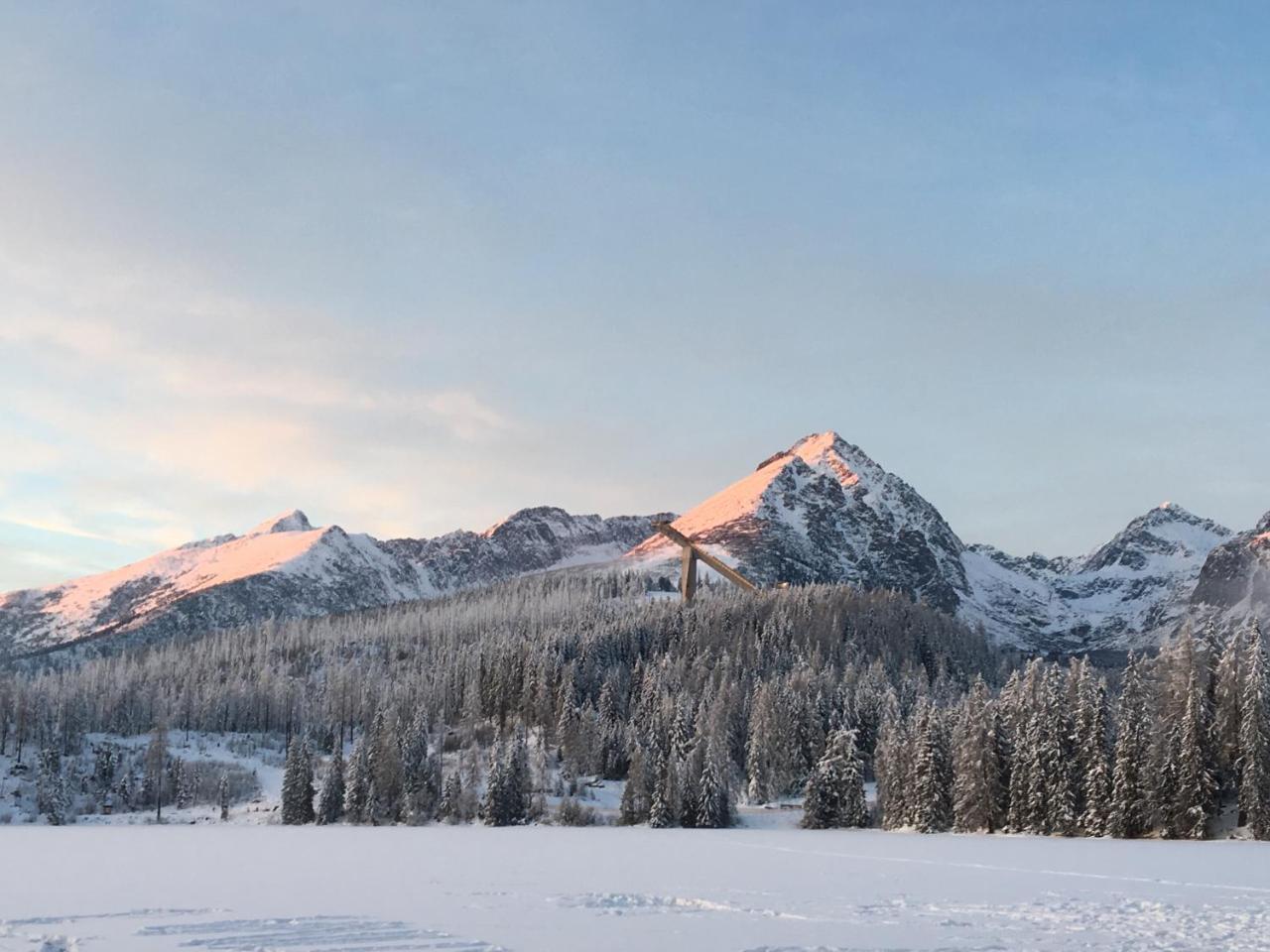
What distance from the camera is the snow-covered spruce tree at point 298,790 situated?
132 m

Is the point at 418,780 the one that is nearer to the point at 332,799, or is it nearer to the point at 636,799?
the point at 332,799

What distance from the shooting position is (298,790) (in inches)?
5241

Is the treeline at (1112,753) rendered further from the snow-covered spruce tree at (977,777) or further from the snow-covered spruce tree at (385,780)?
the snow-covered spruce tree at (385,780)

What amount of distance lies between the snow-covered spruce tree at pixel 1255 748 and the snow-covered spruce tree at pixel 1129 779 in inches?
247

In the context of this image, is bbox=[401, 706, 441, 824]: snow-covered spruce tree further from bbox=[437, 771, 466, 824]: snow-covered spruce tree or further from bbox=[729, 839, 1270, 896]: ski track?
bbox=[729, 839, 1270, 896]: ski track

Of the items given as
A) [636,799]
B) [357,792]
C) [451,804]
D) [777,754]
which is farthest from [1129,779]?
[357,792]

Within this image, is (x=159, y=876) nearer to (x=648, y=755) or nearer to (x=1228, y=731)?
(x=1228, y=731)

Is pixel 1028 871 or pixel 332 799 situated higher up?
pixel 1028 871

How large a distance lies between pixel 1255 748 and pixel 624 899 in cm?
5931

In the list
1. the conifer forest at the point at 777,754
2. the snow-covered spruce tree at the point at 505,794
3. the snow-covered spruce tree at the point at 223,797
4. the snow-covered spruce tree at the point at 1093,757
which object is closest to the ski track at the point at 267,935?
the snow-covered spruce tree at the point at 1093,757

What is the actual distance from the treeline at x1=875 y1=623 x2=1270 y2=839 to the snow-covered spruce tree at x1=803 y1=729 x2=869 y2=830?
10.1 meters

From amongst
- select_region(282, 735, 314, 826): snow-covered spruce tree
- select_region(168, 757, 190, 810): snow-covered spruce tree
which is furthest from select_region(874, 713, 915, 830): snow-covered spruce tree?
select_region(168, 757, 190, 810): snow-covered spruce tree

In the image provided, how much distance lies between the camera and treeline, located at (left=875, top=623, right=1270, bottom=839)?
7700 centimetres

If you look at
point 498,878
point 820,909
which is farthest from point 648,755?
point 820,909
